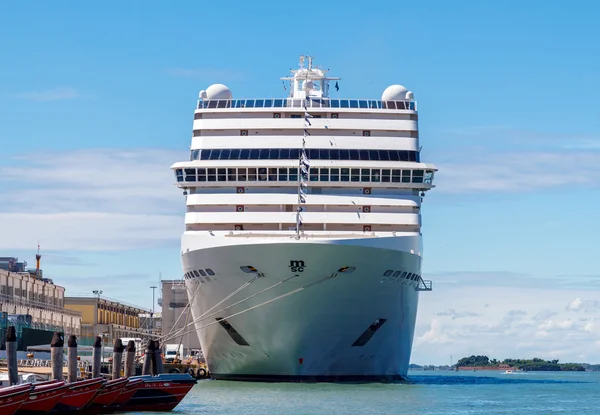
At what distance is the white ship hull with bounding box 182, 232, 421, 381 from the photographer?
2331 inches

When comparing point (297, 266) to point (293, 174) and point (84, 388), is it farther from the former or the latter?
point (84, 388)

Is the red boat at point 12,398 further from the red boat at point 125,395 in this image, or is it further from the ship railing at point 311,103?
the ship railing at point 311,103

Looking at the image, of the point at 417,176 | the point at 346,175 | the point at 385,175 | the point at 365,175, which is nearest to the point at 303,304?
the point at 346,175

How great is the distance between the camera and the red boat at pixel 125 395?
4766cm

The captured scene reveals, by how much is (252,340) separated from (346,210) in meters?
8.75

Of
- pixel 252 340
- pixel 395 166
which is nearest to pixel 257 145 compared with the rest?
pixel 395 166

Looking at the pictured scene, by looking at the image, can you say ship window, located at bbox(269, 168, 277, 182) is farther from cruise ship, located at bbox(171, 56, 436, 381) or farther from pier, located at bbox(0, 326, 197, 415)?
pier, located at bbox(0, 326, 197, 415)

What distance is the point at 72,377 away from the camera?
4906 centimetres

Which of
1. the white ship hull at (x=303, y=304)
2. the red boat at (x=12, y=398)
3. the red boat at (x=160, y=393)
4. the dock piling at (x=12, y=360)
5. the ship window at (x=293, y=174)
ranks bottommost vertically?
the red boat at (x=12, y=398)

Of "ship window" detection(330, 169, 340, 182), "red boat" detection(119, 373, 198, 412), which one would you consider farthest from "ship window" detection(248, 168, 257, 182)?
"red boat" detection(119, 373, 198, 412)

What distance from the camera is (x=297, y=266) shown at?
59031 millimetres

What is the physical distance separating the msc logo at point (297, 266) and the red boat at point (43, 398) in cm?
1812

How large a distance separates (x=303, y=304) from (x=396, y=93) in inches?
695

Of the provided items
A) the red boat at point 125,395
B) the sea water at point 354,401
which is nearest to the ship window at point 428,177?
the sea water at point 354,401
